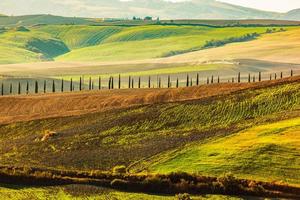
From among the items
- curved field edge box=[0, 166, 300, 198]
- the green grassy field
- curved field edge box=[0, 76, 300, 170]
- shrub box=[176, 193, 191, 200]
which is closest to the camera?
shrub box=[176, 193, 191, 200]

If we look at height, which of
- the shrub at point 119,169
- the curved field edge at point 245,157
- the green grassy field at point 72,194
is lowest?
the green grassy field at point 72,194

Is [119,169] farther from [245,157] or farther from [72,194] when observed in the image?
[245,157]

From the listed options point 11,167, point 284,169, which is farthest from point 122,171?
point 284,169

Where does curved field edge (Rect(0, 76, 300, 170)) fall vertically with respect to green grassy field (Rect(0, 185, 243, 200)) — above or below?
above

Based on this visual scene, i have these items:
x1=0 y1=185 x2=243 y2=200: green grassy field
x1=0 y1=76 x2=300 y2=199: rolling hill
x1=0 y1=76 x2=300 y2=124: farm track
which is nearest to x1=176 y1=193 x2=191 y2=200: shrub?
x1=0 y1=185 x2=243 y2=200: green grassy field

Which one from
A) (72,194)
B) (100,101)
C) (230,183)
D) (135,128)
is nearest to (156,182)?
(230,183)

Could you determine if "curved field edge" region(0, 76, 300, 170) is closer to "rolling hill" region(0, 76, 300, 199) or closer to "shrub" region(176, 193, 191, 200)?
"rolling hill" region(0, 76, 300, 199)

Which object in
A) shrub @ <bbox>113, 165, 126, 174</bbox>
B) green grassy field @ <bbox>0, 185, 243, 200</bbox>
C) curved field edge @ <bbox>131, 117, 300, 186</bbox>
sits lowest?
green grassy field @ <bbox>0, 185, 243, 200</bbox>

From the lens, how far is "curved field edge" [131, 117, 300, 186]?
202 feet

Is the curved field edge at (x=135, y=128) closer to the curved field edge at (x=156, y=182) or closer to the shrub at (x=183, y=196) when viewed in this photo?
the curved field edge at (x=156, y=182)

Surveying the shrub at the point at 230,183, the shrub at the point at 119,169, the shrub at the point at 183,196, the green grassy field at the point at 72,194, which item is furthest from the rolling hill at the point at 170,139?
the shrub at the point at 230,183

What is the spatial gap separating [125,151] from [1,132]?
78.0 ft

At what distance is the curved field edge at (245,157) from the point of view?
61594mm

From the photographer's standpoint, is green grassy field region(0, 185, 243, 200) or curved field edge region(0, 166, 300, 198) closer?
green grassy field region(0, 185, 243, 200)
